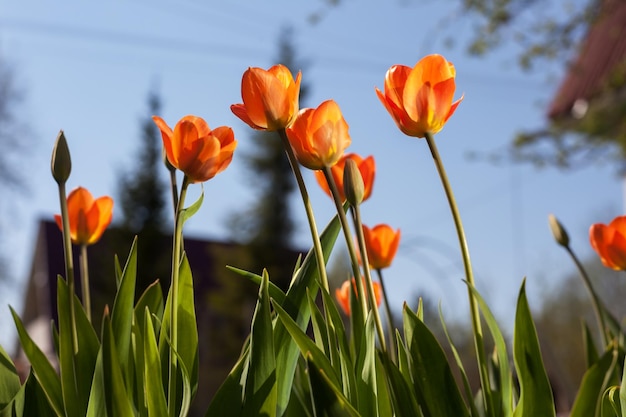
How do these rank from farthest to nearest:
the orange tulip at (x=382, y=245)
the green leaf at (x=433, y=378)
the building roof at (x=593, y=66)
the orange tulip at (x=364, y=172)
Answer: the building roof at (x=593, y=66) → the orange tulip at (x=382, y=245) → the orange tulip at (x=364, y=172) → the green leaf at (x=433, y=378)

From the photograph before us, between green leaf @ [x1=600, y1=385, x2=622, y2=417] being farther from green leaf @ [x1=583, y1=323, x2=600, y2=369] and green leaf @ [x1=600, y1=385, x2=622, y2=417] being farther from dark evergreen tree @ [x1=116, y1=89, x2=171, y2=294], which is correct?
dark evergreen tree @ [x1=116, y1=89, x2=171, y2=294]

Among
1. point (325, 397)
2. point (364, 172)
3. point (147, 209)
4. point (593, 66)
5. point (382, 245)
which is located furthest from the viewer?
point (147, 209)

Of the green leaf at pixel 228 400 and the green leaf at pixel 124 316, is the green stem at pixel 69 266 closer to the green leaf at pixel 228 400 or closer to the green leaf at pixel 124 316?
the green leaf at pixel 124 316

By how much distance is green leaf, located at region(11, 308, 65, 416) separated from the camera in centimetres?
79

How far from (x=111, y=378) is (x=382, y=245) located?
452 millimetres

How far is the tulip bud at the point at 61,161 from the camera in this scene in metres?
0.77

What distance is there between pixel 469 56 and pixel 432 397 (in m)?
6.71

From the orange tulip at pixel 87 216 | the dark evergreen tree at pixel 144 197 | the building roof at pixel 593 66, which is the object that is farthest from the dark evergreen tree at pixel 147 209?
the orange tulip at pixel 87 216

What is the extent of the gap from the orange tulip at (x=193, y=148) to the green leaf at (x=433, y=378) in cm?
25

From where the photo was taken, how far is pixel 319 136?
76cm

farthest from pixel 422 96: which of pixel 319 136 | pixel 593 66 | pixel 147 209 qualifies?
pixel 147 209

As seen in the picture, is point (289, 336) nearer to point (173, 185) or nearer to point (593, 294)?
point (173, 185)

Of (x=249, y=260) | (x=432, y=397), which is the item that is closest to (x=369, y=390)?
(x=432, y=397)

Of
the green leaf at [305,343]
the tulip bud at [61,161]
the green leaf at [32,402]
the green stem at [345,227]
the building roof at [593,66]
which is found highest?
the building roof at [593,66]
